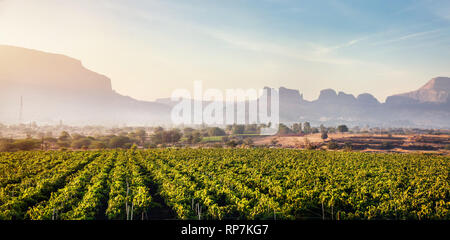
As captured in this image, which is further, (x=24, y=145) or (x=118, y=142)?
(x=118, y=142)

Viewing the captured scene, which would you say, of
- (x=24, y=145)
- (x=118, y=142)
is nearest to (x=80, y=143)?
(x=118, y=142)

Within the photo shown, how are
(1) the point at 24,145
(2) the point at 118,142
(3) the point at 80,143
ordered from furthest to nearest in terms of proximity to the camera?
(2) the point at 118,142 → (3) the point at 80,143 → (1) the point at 24,145

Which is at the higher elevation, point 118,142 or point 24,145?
point 24,145

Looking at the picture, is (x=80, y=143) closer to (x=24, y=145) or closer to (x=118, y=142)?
(x=118, y=142)

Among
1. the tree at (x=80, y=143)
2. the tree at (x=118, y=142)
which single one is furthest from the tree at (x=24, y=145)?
the tree at (x=118, y=142)

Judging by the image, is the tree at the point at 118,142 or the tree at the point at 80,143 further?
the tree at the point at 118,142

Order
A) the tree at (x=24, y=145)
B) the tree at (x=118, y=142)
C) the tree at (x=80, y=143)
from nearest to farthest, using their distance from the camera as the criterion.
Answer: the tree at (x=24, y=145)
the tree at (x=80, y=143)
the tree at (x=118, y=142)

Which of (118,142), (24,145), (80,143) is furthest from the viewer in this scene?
(118,142)

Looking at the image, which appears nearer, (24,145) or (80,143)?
(24,145)

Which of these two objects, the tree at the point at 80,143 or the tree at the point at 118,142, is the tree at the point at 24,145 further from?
the tree at the point at 118,142

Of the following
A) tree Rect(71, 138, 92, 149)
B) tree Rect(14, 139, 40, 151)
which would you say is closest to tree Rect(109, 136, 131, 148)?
tree Rect(71, 138, 92, 149)

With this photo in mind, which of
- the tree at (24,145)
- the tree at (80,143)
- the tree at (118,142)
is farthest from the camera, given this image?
the tree at (118,142)
